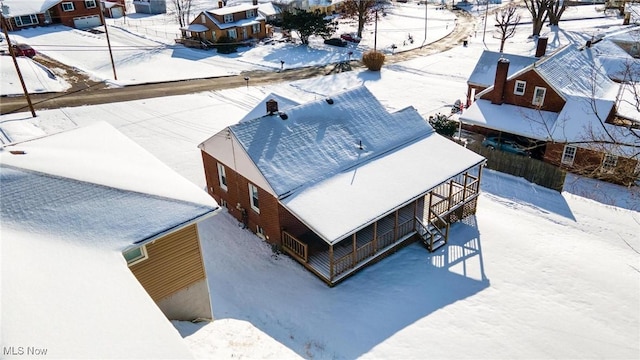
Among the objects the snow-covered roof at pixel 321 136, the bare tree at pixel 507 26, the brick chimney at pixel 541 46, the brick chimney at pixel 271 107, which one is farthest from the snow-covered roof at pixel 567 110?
the bare tree at pixel 507 26

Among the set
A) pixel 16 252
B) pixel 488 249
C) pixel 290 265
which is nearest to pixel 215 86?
pixel 290 265

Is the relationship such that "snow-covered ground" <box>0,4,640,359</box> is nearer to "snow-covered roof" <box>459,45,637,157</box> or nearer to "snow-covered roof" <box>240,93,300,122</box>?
"snow-covered roof" <box>459,45,637,157</box>

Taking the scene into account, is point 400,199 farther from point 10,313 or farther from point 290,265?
point 10,313

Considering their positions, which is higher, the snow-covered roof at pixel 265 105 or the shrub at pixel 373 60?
the snow-covered roof at pixel 265 105

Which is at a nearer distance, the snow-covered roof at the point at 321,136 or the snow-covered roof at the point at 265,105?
the snow-covered roof at the point at 321,136

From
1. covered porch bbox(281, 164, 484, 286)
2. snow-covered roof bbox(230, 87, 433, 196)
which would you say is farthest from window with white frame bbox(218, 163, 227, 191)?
covered porch bbox(281, 164, 484, 286)

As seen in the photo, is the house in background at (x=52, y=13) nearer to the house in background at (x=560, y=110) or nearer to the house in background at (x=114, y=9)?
the house in background at (x=114, y=9)
